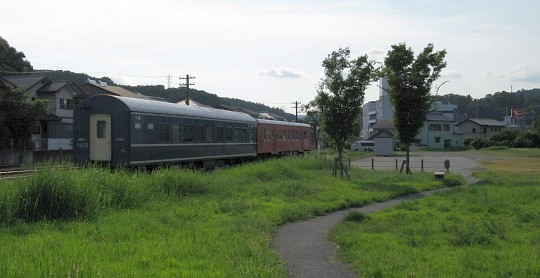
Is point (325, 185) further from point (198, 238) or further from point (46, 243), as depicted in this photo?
point (46, 243)

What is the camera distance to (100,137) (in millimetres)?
16734

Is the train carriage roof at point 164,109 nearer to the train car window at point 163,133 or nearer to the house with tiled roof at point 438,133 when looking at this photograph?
the train car window at point 163,133

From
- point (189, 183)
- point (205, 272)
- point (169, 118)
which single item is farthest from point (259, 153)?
point (205, 272)

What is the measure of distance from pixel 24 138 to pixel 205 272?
35072 mm

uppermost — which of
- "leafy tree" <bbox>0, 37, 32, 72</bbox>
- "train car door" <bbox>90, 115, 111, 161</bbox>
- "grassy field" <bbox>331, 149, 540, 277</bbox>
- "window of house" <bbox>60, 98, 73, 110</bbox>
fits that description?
"leafy tree" <bbox>0, 37, 32, 72</bbox>

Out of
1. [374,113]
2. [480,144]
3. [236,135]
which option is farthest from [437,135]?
[236,135]

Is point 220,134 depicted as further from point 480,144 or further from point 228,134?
point 480,144

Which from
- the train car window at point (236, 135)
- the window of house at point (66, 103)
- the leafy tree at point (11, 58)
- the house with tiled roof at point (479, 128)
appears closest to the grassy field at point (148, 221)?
the train car window at point (236, 135)

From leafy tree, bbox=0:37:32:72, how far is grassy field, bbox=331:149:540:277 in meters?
57.7

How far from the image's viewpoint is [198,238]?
7.12m

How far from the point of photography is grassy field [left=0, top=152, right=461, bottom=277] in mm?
5432

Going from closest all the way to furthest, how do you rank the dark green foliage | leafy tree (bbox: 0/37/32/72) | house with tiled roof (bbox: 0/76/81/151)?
the dark green foliage → house with tiled roof (bbox: 0/76/81/151) → leafy tree (bbox: 0/37/32/72)

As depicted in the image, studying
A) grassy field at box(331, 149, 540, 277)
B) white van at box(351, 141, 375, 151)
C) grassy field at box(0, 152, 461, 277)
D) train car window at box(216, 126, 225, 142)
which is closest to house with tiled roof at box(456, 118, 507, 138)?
white van at box(351, 141, 375, 151)

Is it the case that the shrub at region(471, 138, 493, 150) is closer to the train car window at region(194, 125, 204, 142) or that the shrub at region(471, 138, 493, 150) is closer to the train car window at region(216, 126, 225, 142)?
the train car window at region(216, 126, 225, 142)
